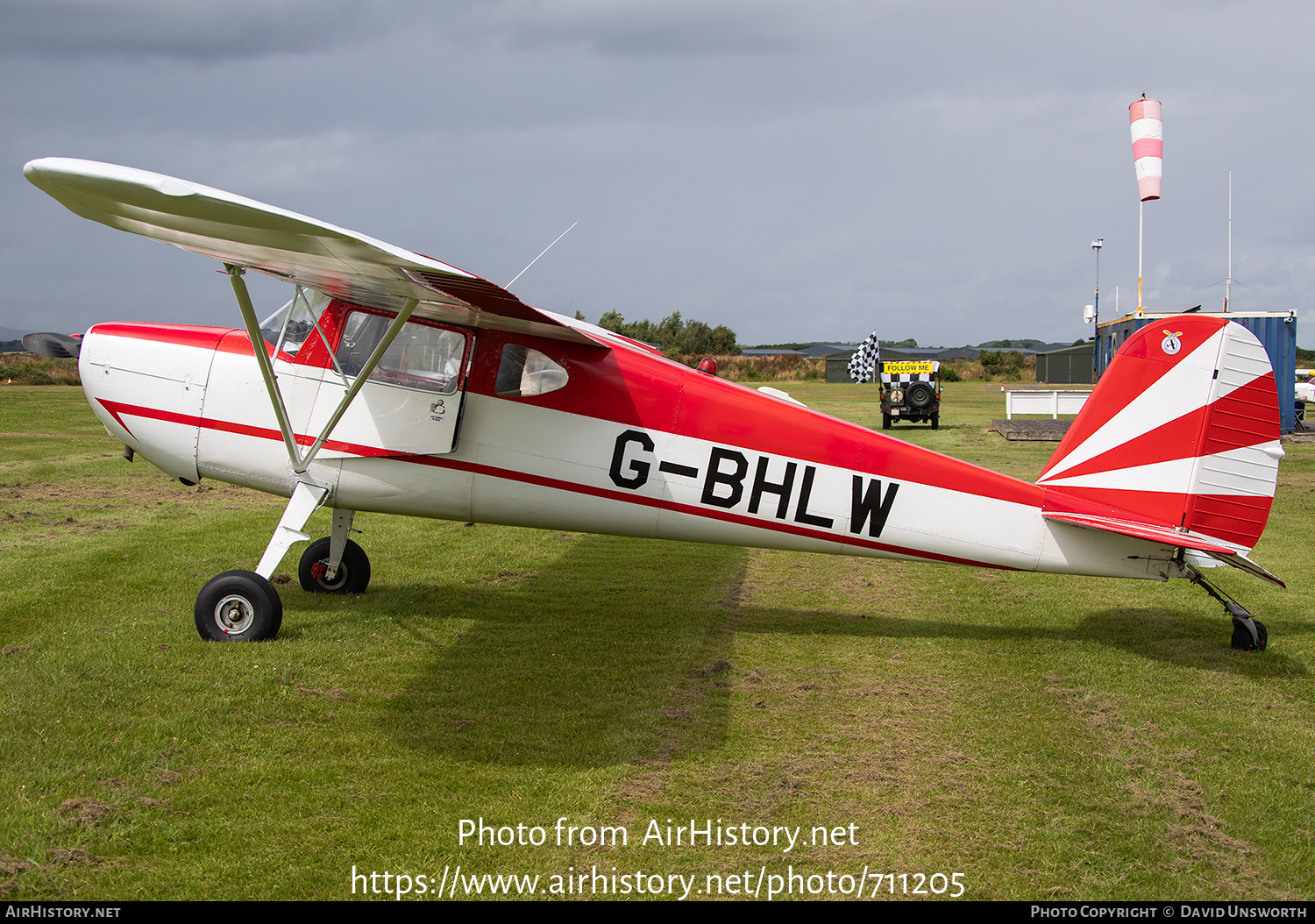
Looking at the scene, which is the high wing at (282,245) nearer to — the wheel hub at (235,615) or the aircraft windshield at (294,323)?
the aircraft windshield at (294,323)

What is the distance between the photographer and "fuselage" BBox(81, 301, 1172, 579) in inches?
255

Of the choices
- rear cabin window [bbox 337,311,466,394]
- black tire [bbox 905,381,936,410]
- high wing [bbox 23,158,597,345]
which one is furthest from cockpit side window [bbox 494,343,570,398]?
black tire [bbox 905,381,936,410]

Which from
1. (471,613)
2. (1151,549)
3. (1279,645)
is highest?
(1151,549)

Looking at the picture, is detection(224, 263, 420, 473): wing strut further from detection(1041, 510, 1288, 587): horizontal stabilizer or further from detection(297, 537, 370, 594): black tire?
detection(1041, 510, 1288, 587): horizontal stabilizer

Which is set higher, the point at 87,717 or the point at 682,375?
the point at 682,375

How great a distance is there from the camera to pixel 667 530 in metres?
6.63

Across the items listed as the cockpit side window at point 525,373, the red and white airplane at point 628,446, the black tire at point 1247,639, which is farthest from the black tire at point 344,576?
the black tire at point 1247,639

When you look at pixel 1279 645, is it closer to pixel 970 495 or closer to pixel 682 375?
pixel 970 495

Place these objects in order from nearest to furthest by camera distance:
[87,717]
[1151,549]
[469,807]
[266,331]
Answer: [469,807] → [87,717] → [1151,549] → [266,331]

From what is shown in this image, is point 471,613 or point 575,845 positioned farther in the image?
point 471,613

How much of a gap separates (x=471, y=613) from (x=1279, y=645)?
6.07 m

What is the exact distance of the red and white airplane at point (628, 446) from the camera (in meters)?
6.24

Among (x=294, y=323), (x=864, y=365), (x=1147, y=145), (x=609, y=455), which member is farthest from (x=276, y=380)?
(x=864, y=365)
